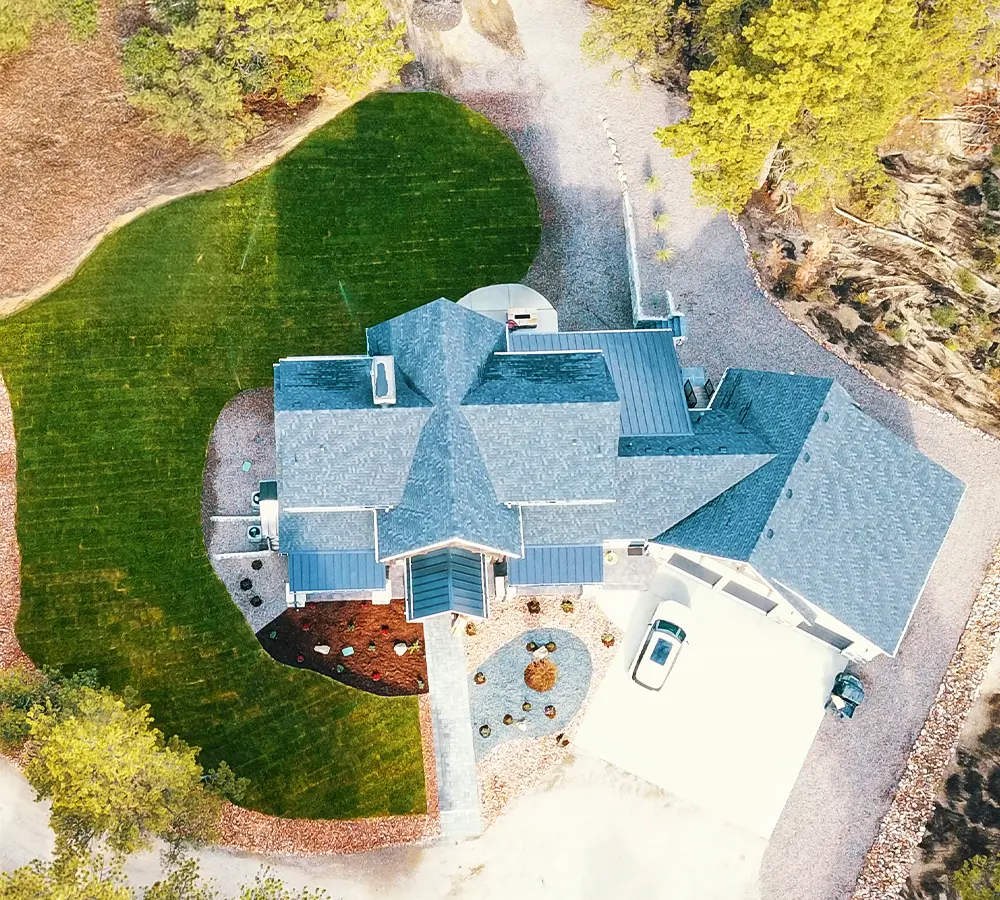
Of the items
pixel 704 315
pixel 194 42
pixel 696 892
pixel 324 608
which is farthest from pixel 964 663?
pixel 194 42

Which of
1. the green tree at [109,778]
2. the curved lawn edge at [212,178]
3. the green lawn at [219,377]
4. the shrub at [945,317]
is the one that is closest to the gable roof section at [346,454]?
the green lawn at [219,377]

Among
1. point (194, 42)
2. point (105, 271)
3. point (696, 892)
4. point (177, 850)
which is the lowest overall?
point (696, 892)

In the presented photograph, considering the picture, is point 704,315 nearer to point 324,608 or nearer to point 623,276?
point 623,276

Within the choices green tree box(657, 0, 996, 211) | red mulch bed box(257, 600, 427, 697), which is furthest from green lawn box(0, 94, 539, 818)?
green tree box(657, 0, 996, 211)

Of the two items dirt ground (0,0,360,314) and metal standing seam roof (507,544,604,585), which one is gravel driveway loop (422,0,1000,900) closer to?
dirt ground (0,0,360,314)

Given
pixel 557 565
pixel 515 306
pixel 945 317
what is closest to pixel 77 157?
pixel 515 306

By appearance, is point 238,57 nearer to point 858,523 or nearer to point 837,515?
point 837,515
